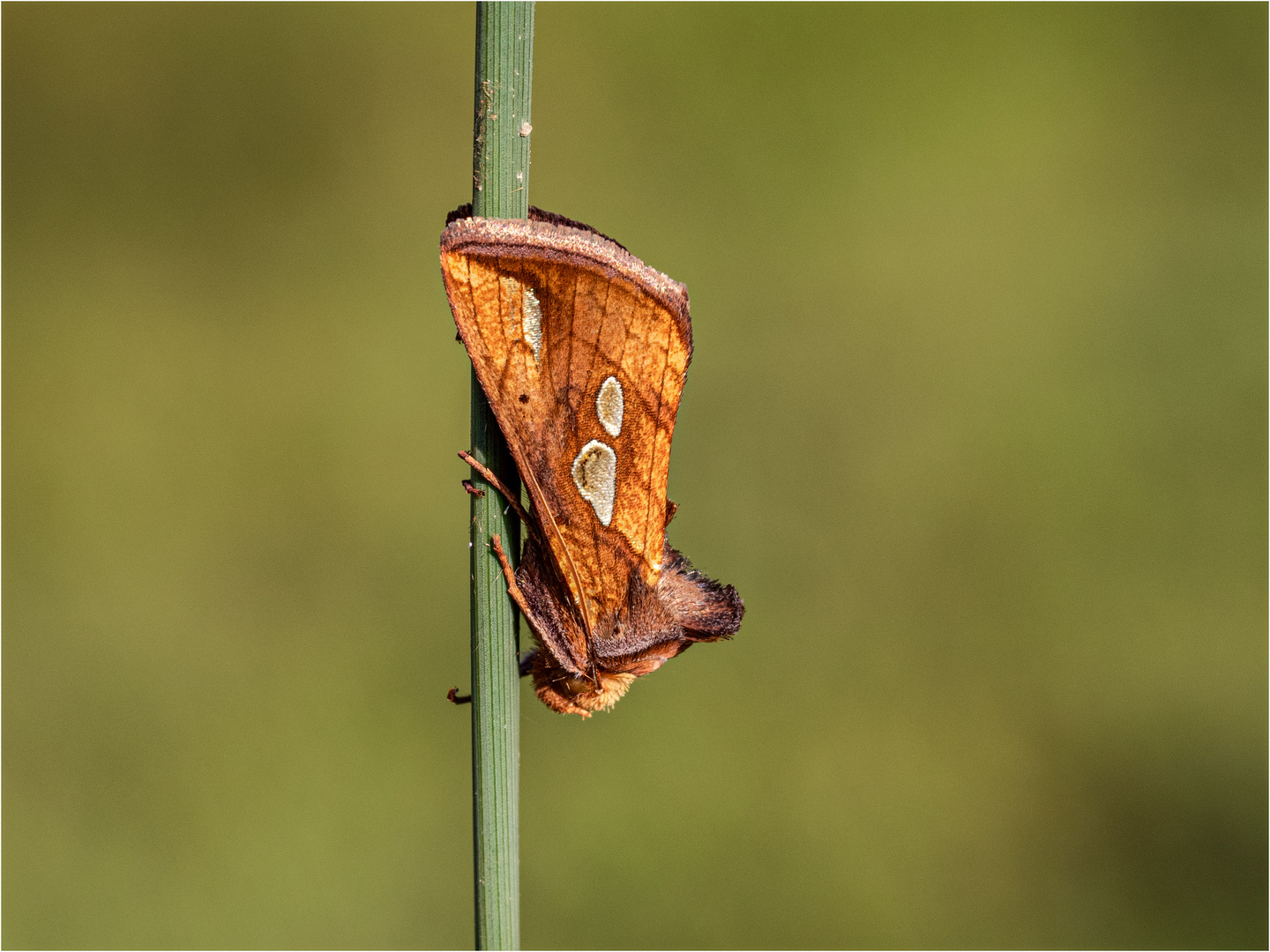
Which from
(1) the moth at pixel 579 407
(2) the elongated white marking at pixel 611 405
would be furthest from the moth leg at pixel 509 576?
(2) the elongated white marking at pixel 611 405

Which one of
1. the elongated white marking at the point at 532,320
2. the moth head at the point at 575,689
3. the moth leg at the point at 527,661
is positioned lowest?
the moth head at the point at 575,689

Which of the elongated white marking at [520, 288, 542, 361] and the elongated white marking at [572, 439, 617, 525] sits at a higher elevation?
the elongated white marking at [520, 288, 542, 361]

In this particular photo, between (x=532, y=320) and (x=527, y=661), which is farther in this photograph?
(x=527, y=661)

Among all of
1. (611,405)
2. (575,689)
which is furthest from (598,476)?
(575,689)

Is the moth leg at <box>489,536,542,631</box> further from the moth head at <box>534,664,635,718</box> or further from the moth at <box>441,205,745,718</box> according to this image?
the moth head at <box>534,664,635,718</box>

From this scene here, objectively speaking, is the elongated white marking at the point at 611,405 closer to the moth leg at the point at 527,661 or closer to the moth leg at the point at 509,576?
the moth leg at the point at 509,576

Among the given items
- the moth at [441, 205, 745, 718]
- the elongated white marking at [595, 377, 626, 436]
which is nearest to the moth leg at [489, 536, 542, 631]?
the moth at [441, 205, 745, 718]

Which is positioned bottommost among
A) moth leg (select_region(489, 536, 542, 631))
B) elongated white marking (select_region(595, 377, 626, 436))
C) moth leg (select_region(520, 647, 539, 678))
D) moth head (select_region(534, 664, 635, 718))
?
moth head (select_region(534, 664, 635, 718))

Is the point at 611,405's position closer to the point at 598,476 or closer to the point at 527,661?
the point at 598,476
